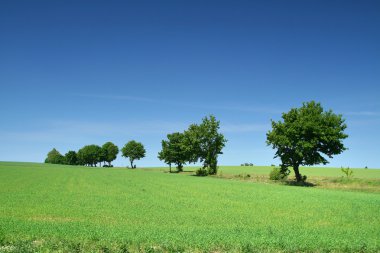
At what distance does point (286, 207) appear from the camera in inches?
1272

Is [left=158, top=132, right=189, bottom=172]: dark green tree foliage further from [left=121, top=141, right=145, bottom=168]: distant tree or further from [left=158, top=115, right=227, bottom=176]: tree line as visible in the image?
[left=121, top=141, right=145, bottom=168]: distant tree

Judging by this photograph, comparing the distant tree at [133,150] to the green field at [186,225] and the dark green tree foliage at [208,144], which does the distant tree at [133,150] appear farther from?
the green field at [186,225]

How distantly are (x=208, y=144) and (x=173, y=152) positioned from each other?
28.7 m

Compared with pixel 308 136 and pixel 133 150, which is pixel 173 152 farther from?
pixel 308 136

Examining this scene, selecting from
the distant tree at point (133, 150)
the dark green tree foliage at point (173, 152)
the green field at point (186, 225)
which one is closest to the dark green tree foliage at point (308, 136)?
the green field at point (186, 225)

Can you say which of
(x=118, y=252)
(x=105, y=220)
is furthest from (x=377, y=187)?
(x=118, y=252)

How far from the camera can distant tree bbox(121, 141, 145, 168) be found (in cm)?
17650

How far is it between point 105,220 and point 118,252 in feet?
28.7

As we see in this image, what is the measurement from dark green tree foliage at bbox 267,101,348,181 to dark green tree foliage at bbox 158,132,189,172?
6129cm

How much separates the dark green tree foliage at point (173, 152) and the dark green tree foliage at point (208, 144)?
22470mm

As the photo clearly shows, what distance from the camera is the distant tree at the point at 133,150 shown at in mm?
176500

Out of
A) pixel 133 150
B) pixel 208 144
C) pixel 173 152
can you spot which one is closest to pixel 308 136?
pixel 208 144

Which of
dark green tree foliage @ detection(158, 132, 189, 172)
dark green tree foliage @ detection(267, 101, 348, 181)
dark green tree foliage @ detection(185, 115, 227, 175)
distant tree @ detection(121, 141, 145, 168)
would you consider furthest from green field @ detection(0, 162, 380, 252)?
distant tree @ detection(121, 141, 145, 168)

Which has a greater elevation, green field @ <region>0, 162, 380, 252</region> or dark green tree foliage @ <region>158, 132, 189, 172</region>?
dark green tree foliage @ <region>158, 132, 189, 172</region>
